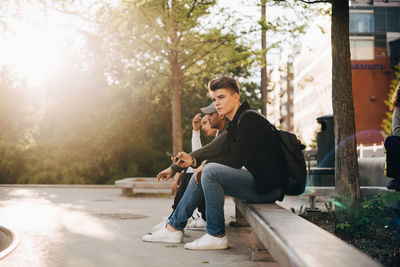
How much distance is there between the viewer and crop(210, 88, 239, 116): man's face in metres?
5.52

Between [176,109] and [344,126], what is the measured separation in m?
10.9

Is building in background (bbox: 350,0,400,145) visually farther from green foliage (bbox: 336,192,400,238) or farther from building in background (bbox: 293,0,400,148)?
green foliage (bbox: 336,192,400,238)

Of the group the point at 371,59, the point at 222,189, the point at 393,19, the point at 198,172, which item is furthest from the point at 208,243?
the point at 393,19

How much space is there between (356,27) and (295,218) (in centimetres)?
5872

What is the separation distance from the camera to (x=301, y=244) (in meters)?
2.67

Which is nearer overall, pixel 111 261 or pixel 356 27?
pixel 111 261

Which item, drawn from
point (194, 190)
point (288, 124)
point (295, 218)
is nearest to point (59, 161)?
point (194, 190)

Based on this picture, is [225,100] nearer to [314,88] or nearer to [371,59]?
[371,59]

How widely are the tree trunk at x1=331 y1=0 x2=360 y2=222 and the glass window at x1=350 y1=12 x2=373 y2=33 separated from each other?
54617mm

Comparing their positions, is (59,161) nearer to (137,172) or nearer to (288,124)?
(137,172)

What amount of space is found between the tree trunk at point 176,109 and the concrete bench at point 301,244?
525 inches

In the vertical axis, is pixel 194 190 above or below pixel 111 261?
above

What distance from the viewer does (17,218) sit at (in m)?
8.97

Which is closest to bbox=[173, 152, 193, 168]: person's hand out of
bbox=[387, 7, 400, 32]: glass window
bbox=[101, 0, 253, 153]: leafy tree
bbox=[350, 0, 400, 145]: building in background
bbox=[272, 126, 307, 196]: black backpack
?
bbox=[272, 126, 307, 196]: black backpack
